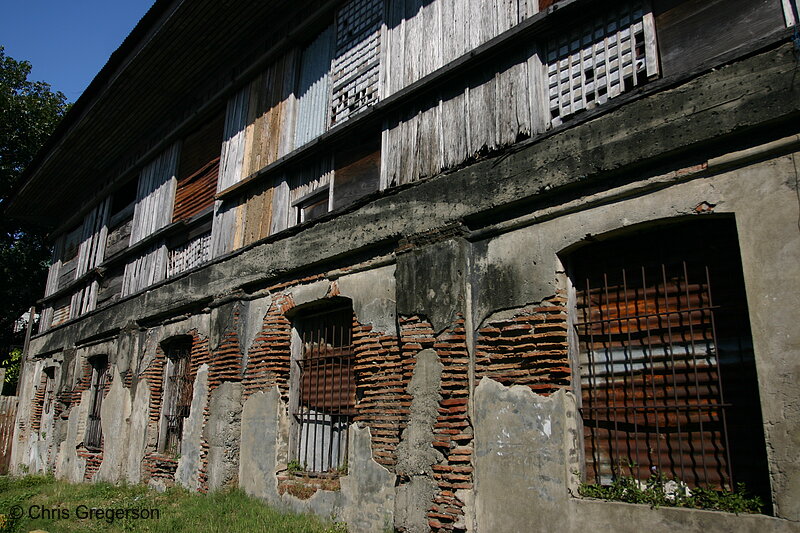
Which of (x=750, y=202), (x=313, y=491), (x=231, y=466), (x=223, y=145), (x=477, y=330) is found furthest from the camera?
(x=223, y=145)

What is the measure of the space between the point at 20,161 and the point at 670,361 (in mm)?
22350

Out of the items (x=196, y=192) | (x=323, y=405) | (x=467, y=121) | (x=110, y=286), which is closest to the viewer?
(x=467, y=121)

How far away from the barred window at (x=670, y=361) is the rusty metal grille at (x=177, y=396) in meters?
6.65

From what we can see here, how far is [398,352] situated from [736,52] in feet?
12.2

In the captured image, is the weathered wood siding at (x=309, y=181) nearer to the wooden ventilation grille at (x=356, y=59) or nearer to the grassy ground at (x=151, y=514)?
the wooden ventilation grille at (x=356, y=59)

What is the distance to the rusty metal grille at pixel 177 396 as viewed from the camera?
30.0ft

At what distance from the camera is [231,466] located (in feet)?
24.2

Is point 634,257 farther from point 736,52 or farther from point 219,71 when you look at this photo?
point 219,71

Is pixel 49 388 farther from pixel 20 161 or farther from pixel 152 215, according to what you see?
pixel 20 161

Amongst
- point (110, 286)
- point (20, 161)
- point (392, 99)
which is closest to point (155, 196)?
point (110, 286)

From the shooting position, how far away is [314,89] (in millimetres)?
8250

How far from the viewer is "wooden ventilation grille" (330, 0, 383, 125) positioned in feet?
23.6

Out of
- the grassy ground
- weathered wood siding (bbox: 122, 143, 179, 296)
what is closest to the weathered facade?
the grassy ground

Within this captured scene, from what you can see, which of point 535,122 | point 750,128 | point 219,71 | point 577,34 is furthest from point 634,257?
point 219,71
